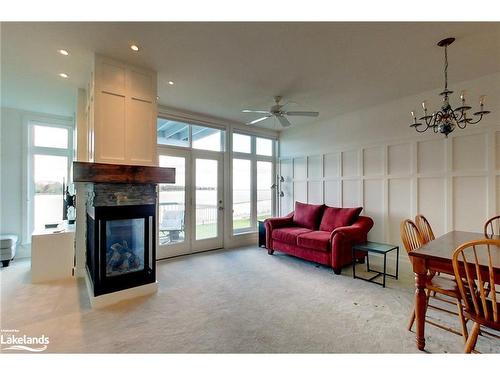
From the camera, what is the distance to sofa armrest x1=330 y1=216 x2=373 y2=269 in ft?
11.6

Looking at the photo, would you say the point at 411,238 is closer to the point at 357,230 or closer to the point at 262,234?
the point at 357,230

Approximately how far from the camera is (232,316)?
238 cm

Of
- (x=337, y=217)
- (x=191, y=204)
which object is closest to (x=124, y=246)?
(x=191, y=204)

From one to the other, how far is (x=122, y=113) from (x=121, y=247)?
1.60m

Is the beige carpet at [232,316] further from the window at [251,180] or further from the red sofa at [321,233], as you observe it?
the window at [251,180]

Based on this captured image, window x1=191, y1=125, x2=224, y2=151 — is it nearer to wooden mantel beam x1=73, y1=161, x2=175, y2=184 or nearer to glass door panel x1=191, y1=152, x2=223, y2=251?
glass door panel x1=191, y1=152, x2=223, y2=251

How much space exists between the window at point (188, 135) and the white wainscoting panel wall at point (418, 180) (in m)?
2.15

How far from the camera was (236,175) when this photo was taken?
5418 millimetres

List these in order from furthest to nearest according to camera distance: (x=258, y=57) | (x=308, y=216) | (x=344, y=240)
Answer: (x=308, y=216), (x=344, y=240), (x=258, y=57)

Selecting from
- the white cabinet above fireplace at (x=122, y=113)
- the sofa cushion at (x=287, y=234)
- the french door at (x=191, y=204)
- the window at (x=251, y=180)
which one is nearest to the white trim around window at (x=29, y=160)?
the french door at (x=191, y=204)

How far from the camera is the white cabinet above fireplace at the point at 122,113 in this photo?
268 cm

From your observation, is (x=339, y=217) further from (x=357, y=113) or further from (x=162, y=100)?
(x=162, y=100)

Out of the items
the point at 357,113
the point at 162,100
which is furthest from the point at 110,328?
the point at 357,113
